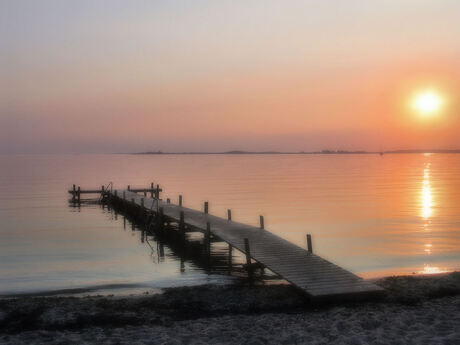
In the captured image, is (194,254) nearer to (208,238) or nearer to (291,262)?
(208,238)

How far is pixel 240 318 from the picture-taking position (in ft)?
39.2

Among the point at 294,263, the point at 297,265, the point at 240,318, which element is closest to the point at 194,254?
the point at 294,263

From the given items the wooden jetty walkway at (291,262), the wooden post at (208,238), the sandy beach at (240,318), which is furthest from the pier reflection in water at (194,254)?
the sandy beach at (240,318)

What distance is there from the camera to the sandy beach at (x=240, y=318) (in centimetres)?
1034

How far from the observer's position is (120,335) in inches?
422

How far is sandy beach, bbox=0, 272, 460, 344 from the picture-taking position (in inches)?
407

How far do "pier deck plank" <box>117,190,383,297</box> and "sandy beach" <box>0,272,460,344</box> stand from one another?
1.42 feet

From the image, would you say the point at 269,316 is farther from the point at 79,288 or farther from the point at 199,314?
the point at 79,288

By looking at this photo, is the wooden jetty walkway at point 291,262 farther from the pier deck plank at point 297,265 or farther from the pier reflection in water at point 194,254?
the pier reflection in water at point 194,254

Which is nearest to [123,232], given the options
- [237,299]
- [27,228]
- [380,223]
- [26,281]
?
[27,228]

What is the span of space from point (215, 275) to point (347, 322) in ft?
27.4

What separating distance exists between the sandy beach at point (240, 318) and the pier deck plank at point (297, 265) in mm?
434

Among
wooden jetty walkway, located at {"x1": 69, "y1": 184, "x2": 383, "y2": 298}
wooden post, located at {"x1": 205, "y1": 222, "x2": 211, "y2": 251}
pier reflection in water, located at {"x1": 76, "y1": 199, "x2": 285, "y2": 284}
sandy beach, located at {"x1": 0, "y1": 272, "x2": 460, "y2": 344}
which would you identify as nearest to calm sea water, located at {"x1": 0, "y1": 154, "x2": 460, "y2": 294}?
pier reflection in water, located at {"x1": 76, "y1": 199, "x2": 285, "y2": 284}

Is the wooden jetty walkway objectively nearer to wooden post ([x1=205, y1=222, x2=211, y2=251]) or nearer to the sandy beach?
wooden post ([x1=205, y1=222, x2=211, y2=251])
